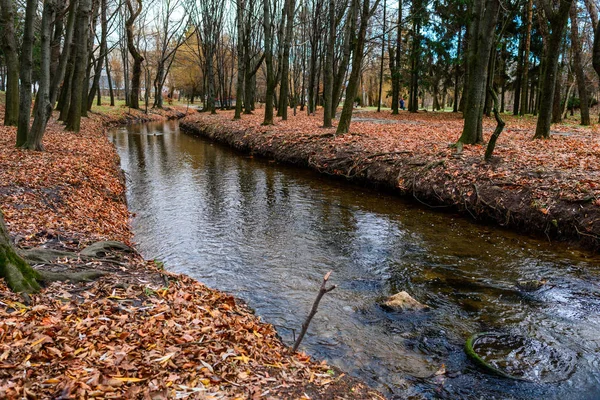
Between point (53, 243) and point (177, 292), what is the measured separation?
7.00ft

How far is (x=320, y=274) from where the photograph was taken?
7.02m

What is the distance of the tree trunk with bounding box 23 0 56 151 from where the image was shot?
10992 mm

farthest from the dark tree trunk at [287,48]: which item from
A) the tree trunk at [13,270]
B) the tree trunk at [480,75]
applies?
the tree trunk at [13,270]

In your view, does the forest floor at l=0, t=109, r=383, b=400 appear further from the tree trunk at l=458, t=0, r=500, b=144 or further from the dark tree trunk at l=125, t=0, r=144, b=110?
→ the dark tree trunk at l=125, t=0, r=144, b=110

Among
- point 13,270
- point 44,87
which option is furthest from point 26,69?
Answer: point 13,270

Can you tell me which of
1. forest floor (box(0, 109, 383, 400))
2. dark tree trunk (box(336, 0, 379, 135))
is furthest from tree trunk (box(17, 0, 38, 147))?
dark tree trunk (box(336, 0, 379, 135))

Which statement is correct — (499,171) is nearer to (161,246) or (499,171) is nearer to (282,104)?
(161,246)

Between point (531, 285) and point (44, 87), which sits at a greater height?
point (44, 87)

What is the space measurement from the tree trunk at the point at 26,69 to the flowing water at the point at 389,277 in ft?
11.2

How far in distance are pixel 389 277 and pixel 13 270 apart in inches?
201

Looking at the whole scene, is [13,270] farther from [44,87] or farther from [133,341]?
[44,87]

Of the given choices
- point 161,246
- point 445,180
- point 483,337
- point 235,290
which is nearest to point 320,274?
point 235,290

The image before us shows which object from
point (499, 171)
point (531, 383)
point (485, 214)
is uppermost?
point (499, 171)

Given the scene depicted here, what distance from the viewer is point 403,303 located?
5832 millimetres
